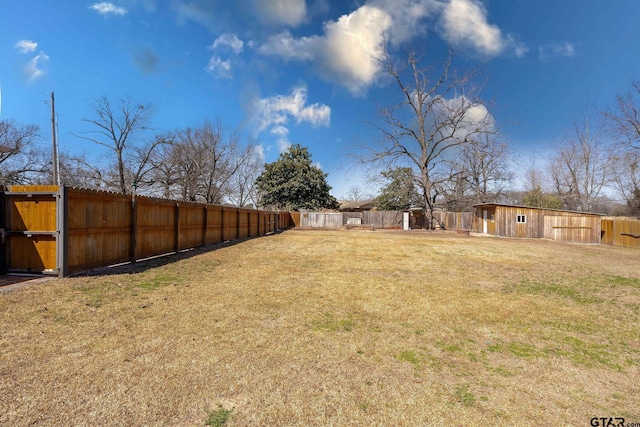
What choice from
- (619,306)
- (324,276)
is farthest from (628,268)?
(324,276)

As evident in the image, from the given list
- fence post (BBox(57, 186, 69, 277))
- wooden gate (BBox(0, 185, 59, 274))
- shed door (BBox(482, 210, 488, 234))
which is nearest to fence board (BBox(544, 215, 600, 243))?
shed door (BBox(482, 210, 488, 234))

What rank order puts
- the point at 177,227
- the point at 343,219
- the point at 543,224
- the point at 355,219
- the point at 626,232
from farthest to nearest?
the point at 355,219, the point at 343,219, the point at 543,224, the point at 626,232, the point at 177,227

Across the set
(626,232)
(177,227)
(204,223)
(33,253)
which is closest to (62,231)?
(33,253)

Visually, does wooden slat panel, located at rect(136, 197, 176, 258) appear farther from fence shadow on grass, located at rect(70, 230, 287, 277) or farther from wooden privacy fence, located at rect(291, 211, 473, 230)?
wooden privacy fence, located at rect(291, 211, 473, 230)

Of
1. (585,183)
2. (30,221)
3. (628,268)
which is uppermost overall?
(585,183)

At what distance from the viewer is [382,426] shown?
6.77 feet

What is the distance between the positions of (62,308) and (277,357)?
10.4 ft

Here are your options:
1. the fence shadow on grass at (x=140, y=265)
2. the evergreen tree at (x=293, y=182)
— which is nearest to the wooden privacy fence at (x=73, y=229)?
the fence shadow on grass at (x=140, y=265)

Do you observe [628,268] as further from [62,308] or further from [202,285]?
[62,308]

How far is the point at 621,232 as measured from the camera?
20172 mm

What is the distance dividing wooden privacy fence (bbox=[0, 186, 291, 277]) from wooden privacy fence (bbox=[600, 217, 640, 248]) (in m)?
26.1

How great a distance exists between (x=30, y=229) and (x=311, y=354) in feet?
20.3

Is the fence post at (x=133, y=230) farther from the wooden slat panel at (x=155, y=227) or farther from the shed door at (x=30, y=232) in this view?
the shed door at (x=30, y=232)

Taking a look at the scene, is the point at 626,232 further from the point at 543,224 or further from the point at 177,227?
the point at 177,227
